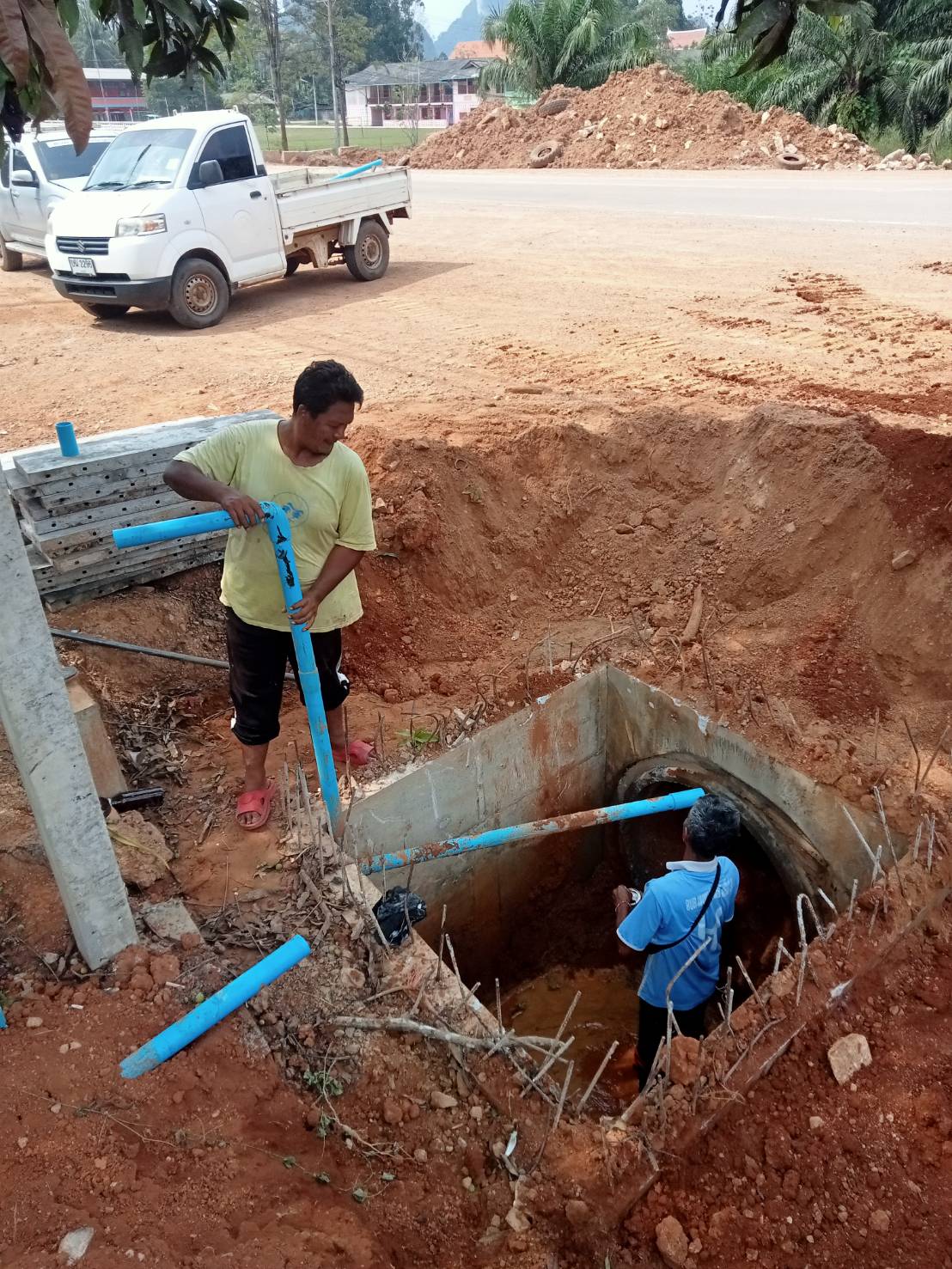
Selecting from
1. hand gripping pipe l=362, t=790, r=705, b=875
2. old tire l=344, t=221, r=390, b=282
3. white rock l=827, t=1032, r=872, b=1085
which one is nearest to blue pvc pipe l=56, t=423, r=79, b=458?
hand gripping pipe l=362, t=790, r=705, b=875

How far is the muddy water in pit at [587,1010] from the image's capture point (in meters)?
5.71

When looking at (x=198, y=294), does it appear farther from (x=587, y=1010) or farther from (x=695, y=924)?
(x=695, y=924)

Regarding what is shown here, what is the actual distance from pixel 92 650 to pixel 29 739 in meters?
2.31

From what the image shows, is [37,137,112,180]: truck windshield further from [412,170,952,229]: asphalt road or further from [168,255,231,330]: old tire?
[412,170,952,229]: asphalt road

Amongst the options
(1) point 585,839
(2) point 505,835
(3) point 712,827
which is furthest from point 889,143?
(2) point 505,835

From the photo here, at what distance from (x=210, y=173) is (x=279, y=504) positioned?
8733 mm

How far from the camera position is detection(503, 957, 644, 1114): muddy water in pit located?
571 centimetres

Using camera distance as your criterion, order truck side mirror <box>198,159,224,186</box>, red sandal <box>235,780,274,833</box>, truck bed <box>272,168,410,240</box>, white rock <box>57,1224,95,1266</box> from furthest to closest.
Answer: truck bed <box>272,168,410,240</box>
truck side mirror <box>198,159,224,186</box>
red sandal <box>235,780,274,833</box>
white rock <box>57,1224,95,1266</box>

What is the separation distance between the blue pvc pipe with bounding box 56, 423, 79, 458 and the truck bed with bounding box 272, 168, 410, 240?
748 centimetres

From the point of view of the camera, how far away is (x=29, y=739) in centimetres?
262

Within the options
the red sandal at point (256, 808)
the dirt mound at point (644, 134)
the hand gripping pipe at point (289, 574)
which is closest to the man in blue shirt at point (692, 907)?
the hand gripping pipe at point (289, 574)

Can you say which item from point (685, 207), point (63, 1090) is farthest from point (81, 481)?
point (685, 207)

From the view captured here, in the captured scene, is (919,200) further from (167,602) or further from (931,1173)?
(931,1173)

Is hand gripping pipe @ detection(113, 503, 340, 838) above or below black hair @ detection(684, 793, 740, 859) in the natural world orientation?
above
